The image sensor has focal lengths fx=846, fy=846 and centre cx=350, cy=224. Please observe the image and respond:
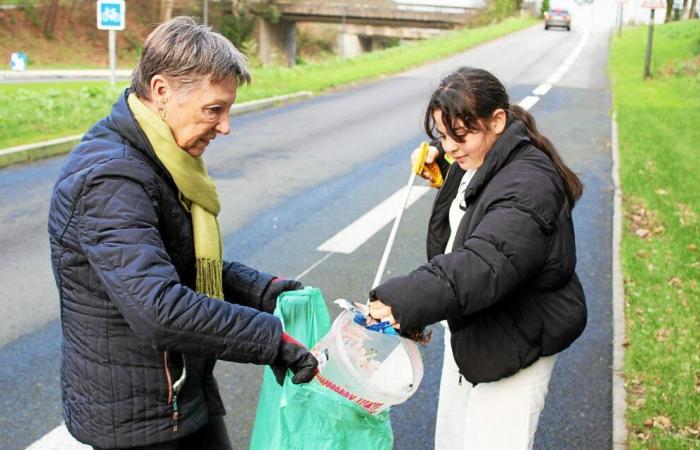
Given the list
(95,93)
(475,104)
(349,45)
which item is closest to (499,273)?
(475,104)

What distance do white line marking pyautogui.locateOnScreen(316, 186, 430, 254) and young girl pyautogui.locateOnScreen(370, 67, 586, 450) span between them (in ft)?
16.2

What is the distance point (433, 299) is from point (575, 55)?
35089mm

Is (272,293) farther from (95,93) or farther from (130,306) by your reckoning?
(95,93)

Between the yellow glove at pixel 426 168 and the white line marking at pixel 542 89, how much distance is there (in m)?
18.6

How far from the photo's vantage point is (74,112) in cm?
1526

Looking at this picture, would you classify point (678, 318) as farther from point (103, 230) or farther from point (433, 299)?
point (103, 230)

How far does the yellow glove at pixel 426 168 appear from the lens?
362 centimetres

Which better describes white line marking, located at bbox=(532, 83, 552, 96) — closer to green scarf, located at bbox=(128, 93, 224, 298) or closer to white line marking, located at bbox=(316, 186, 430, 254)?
white line marking, located at bbox=(316, 186, 430, 254)

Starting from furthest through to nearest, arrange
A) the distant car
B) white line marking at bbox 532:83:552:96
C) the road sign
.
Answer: the distant car < white line marking at bbox 532:83:552:96 < the road sign

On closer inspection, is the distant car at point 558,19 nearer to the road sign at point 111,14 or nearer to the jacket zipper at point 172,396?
the road sign at point 111,14

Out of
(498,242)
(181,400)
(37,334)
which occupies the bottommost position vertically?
(37,334)


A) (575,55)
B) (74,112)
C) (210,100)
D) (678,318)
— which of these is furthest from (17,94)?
(575,55)

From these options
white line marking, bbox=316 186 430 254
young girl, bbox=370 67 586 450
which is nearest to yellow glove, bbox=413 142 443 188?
young girl, bbox=370 67 586 450

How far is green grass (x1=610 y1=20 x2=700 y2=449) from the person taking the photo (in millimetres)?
4758
